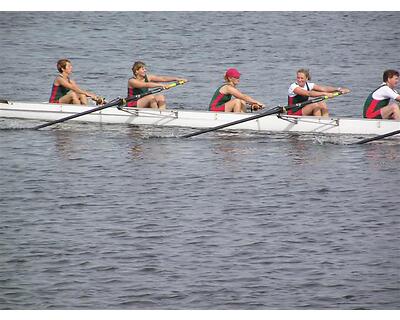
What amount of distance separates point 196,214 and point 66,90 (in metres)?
7.89

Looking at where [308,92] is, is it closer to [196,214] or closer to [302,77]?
[302,77]

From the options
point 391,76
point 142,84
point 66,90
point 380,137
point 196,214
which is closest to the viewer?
point 196,214

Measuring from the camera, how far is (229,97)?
89.8 ft

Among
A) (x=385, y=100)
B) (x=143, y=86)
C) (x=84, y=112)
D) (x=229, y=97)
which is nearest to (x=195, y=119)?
(x=229, y=97)

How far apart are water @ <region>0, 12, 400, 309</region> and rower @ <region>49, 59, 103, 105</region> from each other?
0.68 metres

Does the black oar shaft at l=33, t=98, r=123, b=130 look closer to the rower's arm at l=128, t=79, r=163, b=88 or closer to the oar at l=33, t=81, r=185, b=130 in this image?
the oar at l=33, t=81, r=185, b=130

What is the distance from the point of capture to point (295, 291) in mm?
17828

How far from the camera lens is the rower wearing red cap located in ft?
88.7

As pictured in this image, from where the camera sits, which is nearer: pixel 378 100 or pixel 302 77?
pixel 378 100

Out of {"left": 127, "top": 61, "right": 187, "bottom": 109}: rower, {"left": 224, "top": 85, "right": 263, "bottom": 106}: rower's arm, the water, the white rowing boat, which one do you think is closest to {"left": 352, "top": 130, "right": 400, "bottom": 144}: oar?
the water

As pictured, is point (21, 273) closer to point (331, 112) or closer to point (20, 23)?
point (331, 112)

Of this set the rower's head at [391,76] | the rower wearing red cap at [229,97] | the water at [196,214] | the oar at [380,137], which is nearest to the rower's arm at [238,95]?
the rower wearing red cap at [229,97]

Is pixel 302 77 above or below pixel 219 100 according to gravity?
above

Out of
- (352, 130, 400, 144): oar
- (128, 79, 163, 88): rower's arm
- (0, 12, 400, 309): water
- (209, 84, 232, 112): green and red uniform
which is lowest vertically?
(0, 12, 400, 309): water
